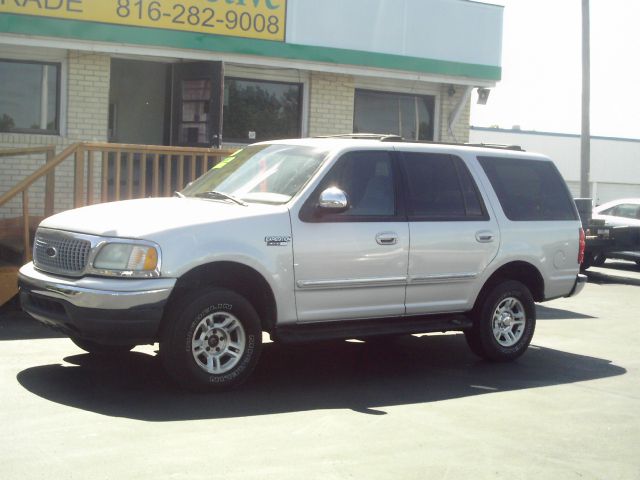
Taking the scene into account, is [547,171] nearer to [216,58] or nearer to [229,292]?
[229,292]

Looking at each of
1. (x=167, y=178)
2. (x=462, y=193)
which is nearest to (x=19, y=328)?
(x=167, y=178)

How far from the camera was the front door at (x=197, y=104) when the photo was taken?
1509cm

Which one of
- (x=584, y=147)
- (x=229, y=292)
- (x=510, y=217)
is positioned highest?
(x=584, y=147)

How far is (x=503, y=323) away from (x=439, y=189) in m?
1.46

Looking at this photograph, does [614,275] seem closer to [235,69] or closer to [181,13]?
[235,69]

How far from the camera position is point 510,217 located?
952 cm

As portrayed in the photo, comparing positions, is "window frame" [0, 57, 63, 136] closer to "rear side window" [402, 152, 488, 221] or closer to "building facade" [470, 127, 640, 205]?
"rear side window" [402, 152, 488, 221]

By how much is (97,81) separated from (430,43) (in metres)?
5.44

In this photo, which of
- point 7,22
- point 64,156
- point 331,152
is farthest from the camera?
point 7,22

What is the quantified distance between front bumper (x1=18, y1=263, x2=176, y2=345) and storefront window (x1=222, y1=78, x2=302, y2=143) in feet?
29.4

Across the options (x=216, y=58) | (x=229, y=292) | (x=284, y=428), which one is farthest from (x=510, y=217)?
(x=216, y=58)

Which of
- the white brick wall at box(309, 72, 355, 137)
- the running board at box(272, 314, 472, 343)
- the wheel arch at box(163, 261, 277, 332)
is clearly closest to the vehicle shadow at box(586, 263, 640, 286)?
the white brick wall at box(309, 72, 355, 137)

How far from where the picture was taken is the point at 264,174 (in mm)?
8539

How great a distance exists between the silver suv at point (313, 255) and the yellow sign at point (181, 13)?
570 centimetres
